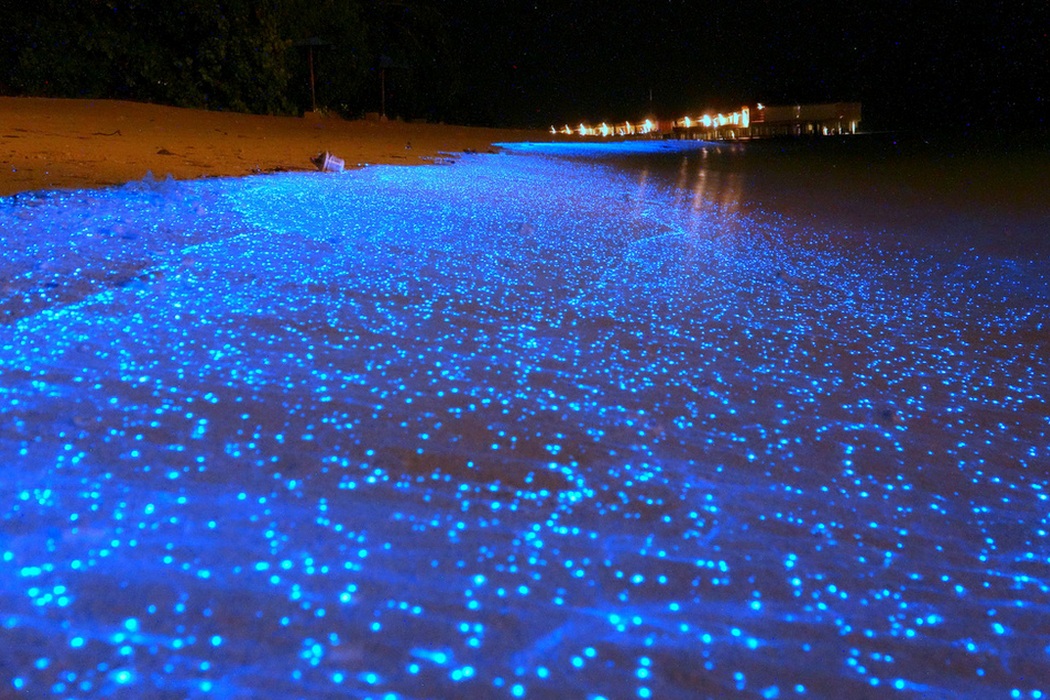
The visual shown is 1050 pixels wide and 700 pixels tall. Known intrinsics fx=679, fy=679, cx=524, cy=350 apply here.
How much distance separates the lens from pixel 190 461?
0.79 m

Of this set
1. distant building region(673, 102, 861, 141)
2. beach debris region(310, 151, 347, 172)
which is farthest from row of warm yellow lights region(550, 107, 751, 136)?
beach debris region(310, 151, 347, 172)

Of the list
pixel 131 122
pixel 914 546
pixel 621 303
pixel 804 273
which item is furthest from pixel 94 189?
pixel 131 122

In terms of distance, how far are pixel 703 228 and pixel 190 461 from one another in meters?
2.37

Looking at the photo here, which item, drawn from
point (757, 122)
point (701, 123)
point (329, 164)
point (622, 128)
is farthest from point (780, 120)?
point (329, 164)

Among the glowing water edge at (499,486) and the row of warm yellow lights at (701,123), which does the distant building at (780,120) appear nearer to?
the row of warm yellow lights at (701,123)

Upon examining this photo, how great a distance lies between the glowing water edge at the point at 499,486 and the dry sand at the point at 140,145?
1674 mm

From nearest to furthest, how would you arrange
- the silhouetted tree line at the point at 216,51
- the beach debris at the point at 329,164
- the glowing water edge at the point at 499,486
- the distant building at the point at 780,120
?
1. the glowing water edge at the point at 499,486
2. the beach debris at the point at 329,164
3. the silhouetted tree line at the point at 216,51
4. the distant building at the point at 780,120

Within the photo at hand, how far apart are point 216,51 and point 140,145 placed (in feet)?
22.6

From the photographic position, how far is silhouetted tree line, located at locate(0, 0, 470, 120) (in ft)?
28.9

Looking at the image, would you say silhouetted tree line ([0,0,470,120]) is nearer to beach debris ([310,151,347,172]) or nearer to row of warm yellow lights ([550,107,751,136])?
beach debris ([310,151,347,172])

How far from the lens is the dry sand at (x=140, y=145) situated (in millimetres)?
3086

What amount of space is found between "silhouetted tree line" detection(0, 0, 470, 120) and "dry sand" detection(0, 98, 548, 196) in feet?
6.62

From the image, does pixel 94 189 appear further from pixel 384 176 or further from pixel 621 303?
pixel 621 303

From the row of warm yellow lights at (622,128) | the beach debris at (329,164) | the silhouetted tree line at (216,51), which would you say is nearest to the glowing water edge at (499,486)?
the beach debris at (329,164)
